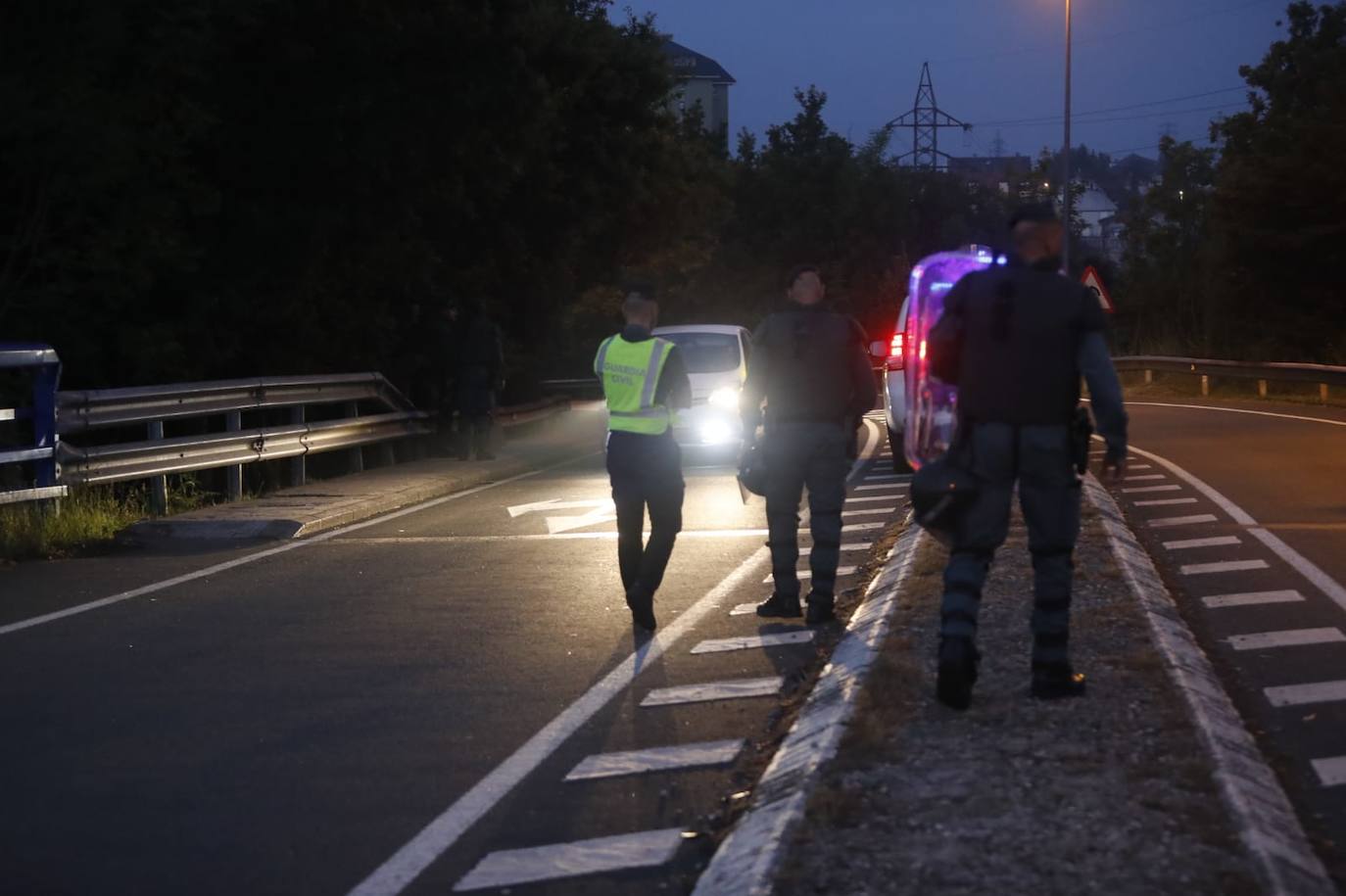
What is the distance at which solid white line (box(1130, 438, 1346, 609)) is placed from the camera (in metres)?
10.3

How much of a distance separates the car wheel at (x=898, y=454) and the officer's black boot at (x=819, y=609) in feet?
31.5

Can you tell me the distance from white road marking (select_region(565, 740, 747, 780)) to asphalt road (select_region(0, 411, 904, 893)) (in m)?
0.03

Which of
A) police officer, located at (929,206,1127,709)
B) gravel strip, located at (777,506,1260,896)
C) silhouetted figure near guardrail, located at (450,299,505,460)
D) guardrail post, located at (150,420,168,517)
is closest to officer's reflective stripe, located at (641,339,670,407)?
gravel strip, located at (777,506,1260,896)

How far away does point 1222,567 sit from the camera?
449 inches

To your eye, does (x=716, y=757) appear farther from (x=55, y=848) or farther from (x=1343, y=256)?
(x=1343, y=256)

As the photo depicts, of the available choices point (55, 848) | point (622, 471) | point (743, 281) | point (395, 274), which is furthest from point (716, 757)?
point (743, 281)

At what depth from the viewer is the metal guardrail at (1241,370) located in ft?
107

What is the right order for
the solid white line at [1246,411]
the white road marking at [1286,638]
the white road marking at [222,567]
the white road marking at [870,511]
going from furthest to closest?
the solid white line at [1246,411], the white road marking at [870,511], the white road marking at [222,567], the white road marking at [1286,638]

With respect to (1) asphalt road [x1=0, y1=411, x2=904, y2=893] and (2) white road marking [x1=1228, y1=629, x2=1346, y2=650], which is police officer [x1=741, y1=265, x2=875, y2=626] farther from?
(2) white road marking [x1=1228, y1=629, x2=1346, y2=650]

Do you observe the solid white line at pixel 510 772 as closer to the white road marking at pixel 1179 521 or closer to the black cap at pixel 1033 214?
the black cap at pixel 1033 214

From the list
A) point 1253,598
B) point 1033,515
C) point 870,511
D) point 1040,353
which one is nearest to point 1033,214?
point 1040,353

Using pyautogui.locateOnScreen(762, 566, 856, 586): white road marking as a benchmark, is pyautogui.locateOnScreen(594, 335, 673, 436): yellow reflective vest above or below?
above

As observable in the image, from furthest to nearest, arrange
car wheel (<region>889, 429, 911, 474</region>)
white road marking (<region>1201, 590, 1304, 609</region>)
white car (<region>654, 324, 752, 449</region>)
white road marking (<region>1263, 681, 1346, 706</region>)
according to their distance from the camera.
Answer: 1. white car (<region>654, 324, 752, 449</region>)
2. car wheel (<region>889, 429, 911, 474</region>)
3. white road marking (<region>1201, 590, 1304, 609</region>)
4. white road marking (<region>1263, 681, 1346, 706</region>)

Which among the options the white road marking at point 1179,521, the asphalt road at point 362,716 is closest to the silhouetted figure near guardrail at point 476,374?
the asphalt road at point 362,716
